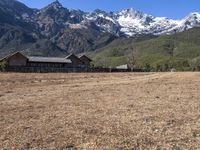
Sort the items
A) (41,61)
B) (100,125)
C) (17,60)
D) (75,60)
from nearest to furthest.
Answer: (100,125)
(17,60)
(41,61)
(75,60)

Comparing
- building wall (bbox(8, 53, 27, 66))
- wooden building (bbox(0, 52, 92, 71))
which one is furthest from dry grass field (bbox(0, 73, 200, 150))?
building wall (bbox(8, 53, 27, 66))

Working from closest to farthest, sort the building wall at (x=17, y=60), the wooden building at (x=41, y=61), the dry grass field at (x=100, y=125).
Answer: the dry grass field at (x=100, y=125) → the wooden building at (x=41, y=61) → the building wall at (x=17, y=60)

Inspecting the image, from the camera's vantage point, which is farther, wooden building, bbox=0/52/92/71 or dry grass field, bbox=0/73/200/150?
wooden building, bbox=0/52/92/71

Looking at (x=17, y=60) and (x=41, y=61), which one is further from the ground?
(x=17, y=60)

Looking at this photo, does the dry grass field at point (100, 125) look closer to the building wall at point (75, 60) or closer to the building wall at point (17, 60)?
the building wall at point (17, 60)

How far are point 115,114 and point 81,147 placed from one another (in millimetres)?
6742

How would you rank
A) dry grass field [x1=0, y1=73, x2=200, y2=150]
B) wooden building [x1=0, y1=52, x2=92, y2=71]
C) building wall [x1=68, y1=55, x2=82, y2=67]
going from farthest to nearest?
building wall [x1=68, y1=55, x2=82, y2=67], wooden building [x1=0, y1=52, x2=92, y2=71], dry grass field [x1=0, y1=73, x2=200, y2=150]

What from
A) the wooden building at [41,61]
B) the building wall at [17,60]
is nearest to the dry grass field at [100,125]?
the wooden building at [41,61]

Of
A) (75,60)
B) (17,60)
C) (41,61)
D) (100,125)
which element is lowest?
(100,125)

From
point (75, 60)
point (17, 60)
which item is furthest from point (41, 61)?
point (75, 60)

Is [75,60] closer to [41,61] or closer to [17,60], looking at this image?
[41,61]

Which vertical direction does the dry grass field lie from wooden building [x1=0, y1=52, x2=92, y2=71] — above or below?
below

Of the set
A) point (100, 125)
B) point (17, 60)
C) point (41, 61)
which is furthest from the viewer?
point (41, 61)

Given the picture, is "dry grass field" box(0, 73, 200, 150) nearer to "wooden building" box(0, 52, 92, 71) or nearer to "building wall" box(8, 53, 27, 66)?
"wooden building" box(0, 52, 92, 71)
